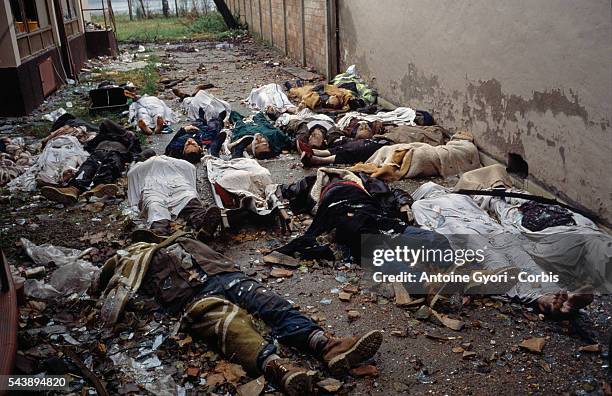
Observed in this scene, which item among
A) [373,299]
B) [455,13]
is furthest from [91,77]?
[373,299]

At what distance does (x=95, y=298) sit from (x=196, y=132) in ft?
13.6

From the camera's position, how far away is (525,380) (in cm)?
292

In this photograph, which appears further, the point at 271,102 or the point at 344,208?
the point at 271,102

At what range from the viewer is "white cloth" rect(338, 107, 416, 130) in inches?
298

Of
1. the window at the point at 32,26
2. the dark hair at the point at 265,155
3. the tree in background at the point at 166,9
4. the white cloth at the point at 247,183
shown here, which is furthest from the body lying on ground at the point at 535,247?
the tree in background at the point at 166,9

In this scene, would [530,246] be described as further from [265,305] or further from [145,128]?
[145,128]

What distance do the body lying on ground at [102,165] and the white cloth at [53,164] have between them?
0.17m

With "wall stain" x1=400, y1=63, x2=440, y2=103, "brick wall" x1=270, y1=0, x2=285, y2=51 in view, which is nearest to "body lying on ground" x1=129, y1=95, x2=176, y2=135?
"wall stain" x1=400, y1=63, x2=440, y2=103

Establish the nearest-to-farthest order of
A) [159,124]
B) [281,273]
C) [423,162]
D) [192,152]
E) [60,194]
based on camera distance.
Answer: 1. [281,273]
2. [60,194]
3. [423,162]
4. [192,152]
5. [159,124]

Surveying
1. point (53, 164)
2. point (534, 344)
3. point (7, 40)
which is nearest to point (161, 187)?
point (53, 164)

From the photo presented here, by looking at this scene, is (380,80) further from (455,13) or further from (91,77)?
(91,77)

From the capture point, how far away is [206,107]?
877 centimetres

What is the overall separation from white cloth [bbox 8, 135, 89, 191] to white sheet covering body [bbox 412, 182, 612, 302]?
4.10 m

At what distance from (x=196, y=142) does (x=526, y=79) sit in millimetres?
4117
